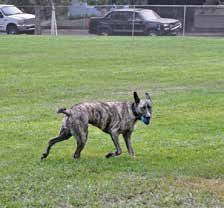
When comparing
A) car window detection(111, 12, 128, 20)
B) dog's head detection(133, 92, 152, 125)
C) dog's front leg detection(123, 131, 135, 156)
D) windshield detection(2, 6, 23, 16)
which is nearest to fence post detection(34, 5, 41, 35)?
windshield detection(2, 6, 23, 16)

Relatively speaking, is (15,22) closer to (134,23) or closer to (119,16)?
(119,16)

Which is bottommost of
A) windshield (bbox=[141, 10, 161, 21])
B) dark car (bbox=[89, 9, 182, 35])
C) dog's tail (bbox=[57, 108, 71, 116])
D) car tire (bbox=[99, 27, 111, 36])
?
car tire (bbox=[99, 27, 111, 36])

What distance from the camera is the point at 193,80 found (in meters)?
19.3

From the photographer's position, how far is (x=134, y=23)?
40.9 m

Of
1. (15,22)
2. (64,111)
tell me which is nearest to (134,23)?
(15,22)

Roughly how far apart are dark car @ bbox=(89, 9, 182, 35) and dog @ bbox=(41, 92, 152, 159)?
31.5 m

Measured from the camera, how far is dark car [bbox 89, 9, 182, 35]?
40.5 m

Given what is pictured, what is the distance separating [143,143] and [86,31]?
35049mm

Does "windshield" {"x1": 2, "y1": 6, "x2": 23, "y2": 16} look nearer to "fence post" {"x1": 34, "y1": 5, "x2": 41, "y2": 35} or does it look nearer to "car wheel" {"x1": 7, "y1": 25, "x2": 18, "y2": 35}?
"car wheel" {"x1": 7, "y1": 25, "x2": 18, "y2": 35}

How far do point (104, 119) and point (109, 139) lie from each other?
207 cm

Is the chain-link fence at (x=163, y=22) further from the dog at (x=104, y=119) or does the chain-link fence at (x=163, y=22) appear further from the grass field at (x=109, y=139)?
the dog at (x=104, y=119)

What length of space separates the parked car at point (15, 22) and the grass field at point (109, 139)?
1918 cm

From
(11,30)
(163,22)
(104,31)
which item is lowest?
(11,30)

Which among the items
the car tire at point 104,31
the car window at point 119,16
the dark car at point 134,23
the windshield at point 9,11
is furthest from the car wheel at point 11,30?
the car window at point 119,16
